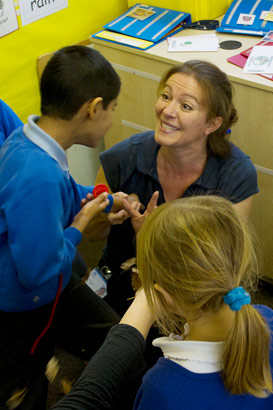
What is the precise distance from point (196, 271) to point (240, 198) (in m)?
0.96

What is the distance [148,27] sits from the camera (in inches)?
109

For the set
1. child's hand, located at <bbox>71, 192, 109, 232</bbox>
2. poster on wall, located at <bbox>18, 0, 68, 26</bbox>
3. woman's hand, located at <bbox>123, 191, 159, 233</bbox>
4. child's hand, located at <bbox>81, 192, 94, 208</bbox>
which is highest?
poster on wall, located at <bbox>18, 0, 68, 26</bbox>

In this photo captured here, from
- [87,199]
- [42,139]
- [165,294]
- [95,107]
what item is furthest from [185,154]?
[165,294]

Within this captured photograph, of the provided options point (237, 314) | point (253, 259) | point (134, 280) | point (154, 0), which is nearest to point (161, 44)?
point (154, 0)

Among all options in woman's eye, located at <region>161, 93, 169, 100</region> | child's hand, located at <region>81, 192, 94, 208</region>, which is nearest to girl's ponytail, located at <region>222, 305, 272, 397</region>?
child's hand, located at <region>81, 192, 94, 208</region>

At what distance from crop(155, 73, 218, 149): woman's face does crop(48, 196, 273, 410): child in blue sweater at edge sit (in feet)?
2.39

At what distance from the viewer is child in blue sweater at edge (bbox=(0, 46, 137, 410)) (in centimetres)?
140

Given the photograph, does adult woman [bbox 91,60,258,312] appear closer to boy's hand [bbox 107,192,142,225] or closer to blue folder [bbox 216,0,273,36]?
boy's hand [bbox 107,192,142,225]

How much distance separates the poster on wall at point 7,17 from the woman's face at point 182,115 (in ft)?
3.13

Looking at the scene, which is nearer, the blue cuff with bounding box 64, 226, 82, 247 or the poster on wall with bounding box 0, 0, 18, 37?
the blue cuff with bounding box 64, 226, 82, 247

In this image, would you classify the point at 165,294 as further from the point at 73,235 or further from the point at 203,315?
the point at 73,235

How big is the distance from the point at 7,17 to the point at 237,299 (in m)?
1.90

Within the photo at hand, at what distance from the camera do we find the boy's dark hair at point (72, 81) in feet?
4.86

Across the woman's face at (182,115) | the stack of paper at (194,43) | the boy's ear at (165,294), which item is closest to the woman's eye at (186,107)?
the woman's face at (182,115)
